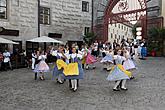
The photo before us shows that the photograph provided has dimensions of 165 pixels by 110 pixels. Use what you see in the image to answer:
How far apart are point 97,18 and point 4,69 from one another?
15405 mm

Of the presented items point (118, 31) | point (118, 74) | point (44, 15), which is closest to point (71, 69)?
point (118, 74)

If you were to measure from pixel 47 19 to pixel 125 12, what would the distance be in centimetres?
839

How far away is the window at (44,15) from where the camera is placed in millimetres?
28328

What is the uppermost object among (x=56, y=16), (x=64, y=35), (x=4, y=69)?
(x=56, y=16)

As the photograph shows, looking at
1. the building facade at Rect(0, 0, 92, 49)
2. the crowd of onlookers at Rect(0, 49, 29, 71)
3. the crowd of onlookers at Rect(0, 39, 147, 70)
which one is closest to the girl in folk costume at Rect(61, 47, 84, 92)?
the crowd of onlookers at Rect(0, 39, 147, 70)

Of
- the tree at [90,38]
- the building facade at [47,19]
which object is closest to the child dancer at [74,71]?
the building facade at [47,19]

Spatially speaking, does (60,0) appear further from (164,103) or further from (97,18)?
(164,103)

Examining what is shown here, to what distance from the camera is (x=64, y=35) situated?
30.1 m

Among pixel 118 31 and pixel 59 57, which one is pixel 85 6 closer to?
pixel 59 57

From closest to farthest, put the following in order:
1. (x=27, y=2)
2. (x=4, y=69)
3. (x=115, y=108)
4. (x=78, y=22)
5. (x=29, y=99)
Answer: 1. (x=115, y=108)
2. (x=29, y=99)
3. (x=4, y=69)
4. (x=27, y=2)
5. (x=78, y=22)

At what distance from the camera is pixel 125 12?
29641 mm

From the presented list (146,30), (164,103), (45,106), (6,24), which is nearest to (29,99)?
(45,106)

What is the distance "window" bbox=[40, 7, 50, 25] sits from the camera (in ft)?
92.9

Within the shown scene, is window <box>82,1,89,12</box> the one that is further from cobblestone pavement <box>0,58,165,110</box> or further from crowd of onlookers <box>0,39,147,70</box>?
cobblestone pavement <box>0,58,165,110</box>
